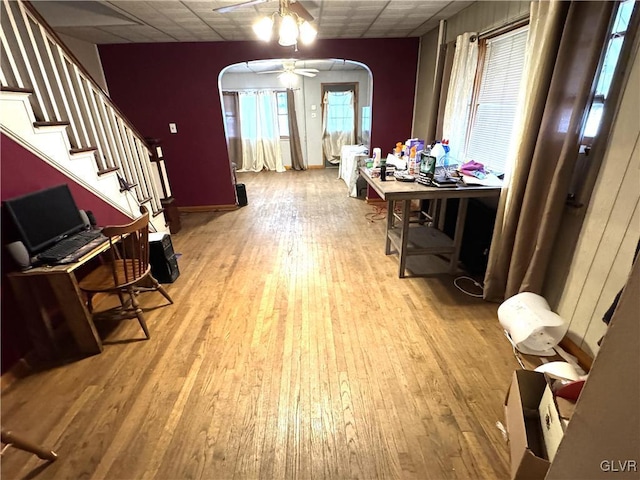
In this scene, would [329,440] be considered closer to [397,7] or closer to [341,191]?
[397,7]

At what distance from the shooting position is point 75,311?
1.83 m

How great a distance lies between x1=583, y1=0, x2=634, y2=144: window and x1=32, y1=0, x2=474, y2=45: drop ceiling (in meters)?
1.76

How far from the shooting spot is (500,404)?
5.12ft

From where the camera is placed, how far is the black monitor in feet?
5.69

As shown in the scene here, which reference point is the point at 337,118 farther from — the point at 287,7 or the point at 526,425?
the point at 526,425

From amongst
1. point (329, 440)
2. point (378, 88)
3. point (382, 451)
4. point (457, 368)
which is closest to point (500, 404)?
point (457, 368)

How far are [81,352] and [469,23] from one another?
14.0ft

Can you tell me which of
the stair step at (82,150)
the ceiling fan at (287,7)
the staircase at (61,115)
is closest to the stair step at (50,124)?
the staircase at (61,115)

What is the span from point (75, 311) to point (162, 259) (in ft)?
2.96

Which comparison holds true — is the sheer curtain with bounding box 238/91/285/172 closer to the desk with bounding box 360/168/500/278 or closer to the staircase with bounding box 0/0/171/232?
the staircase with bounding box 0/0/171/232

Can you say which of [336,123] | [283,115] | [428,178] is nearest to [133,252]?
[428,178]

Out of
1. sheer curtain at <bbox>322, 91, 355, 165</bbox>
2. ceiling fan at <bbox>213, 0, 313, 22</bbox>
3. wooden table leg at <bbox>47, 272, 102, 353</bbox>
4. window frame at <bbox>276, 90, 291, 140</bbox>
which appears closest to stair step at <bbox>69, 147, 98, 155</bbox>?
wooden table leg at <bbox>47, 272, 102, 353</bbox>

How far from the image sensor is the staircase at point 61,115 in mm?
1834

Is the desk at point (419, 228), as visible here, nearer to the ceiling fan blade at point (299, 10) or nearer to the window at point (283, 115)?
the ceiling fan blade at point (299, 10)
